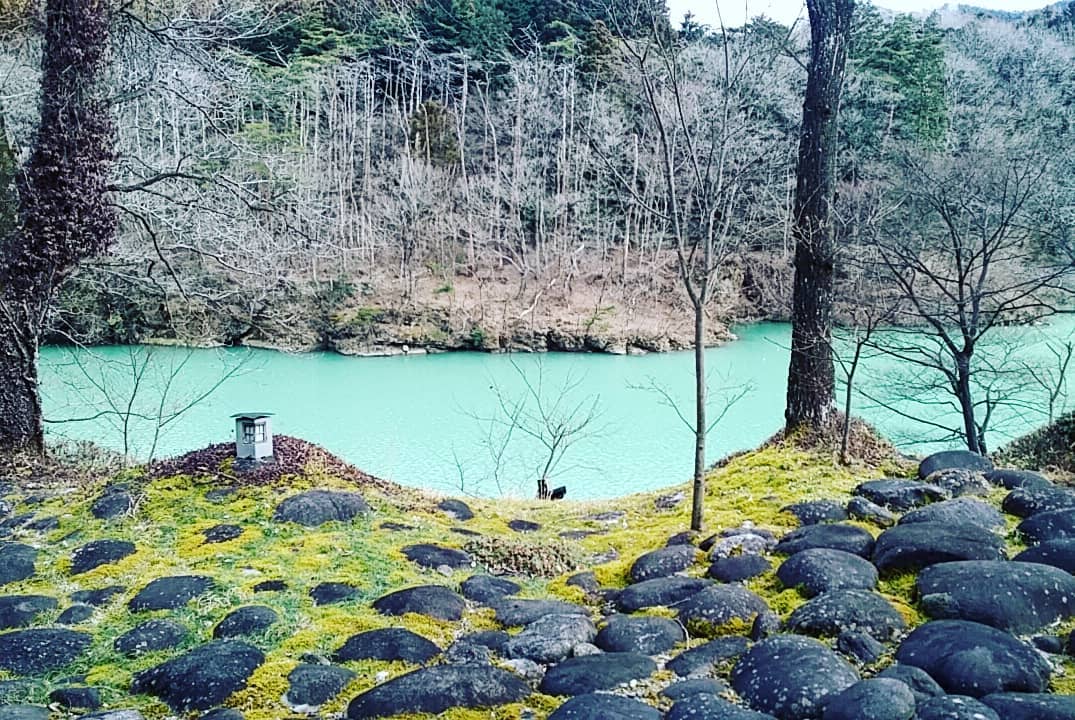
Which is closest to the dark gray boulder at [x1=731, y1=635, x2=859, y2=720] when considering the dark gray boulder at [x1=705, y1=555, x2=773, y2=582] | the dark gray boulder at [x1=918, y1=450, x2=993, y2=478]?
the dark gray boulder at [x1=705, y1=555, x2=773, y2=582]

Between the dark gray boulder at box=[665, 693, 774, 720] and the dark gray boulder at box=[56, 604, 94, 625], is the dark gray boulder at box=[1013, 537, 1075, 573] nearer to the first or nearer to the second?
the dark gray boulder at box=[665, 693, 774, 720]

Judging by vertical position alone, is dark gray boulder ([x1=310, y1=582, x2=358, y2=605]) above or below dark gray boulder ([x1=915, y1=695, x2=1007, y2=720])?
below

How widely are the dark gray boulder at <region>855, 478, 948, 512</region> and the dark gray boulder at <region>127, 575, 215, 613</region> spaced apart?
2593mm

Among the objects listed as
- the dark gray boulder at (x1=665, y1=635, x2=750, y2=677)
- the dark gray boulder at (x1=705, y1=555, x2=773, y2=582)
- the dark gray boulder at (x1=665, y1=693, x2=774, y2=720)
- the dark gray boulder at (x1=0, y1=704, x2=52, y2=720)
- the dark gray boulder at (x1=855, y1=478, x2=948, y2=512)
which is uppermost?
the dark gray boulder at (x1=855, y1=478, x2=948, y2=512)

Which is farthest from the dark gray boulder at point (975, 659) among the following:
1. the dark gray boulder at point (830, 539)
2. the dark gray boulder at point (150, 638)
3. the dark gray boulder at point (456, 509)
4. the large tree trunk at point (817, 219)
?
the large tree trunk at point (817, 219)

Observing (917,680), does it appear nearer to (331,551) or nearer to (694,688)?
(694,688)

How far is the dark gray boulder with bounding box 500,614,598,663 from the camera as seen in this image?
2.15 m

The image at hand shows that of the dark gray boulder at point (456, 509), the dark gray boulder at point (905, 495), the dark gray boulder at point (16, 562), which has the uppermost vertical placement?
the dark gray boulder at point (905, 495)

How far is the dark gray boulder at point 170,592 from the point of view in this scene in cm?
261

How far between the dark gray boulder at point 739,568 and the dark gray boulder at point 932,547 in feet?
1.18

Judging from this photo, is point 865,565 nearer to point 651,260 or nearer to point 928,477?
point 928,477

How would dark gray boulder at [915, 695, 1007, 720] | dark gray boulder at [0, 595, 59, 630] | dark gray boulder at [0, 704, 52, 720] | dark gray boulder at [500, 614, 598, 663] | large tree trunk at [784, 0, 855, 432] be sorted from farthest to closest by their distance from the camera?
large tree trunk at [784, 0, 855, 432], dark gray boulder at [0, 595, 59, 630], dark gray boulder at [500, 614, 598, 663], dark gray boulder at [0, 704, 52, 720], dark gray boulder at [915, 695, 1007, 720]

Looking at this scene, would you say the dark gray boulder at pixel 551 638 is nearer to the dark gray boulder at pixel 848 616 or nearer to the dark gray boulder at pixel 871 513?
the dark gray boulder at pixel 848 616

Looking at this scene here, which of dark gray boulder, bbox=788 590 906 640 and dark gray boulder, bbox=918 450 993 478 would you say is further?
dark gray boulder, bbox=918 450 993 478
